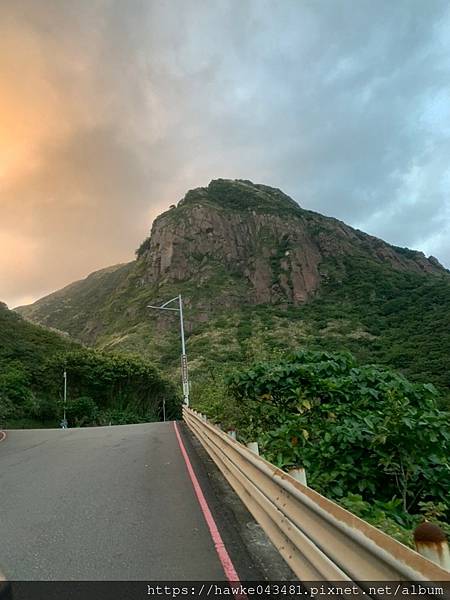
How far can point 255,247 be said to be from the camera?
11731 centimetres

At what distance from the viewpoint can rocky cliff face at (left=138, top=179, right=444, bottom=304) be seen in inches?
4085

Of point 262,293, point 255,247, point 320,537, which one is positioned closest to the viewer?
point 320,537

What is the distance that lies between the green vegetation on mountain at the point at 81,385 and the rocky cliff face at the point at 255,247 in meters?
52.0

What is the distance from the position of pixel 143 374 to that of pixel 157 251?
229 feet

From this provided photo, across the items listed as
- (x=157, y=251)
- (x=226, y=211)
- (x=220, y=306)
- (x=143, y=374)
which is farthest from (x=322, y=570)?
(x=226, y=211)

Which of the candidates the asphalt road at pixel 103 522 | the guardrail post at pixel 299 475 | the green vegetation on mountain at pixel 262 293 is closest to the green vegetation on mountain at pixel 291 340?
the green vegetation on mountain at pixel 262 293

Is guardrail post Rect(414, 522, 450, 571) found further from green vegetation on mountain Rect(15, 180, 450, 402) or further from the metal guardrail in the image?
green vegetation on mountain Rect(15, 180, 450, 402)

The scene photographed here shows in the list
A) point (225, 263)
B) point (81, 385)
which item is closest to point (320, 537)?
point (81, 385)

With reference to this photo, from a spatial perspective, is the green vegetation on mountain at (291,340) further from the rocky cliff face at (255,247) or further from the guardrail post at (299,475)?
the guardrail post at (299,475)

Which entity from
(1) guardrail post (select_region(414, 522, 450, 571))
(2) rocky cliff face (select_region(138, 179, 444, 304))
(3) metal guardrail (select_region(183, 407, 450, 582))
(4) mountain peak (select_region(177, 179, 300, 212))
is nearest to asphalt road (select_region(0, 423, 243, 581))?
(3) metal guardrail (select_region(183, 407, 450, 582))

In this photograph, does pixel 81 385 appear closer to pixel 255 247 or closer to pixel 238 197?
pixel 255 247

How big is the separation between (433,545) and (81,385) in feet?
149

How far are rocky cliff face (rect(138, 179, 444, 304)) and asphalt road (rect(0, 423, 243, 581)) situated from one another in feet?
293

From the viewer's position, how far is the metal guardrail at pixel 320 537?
2.08m
